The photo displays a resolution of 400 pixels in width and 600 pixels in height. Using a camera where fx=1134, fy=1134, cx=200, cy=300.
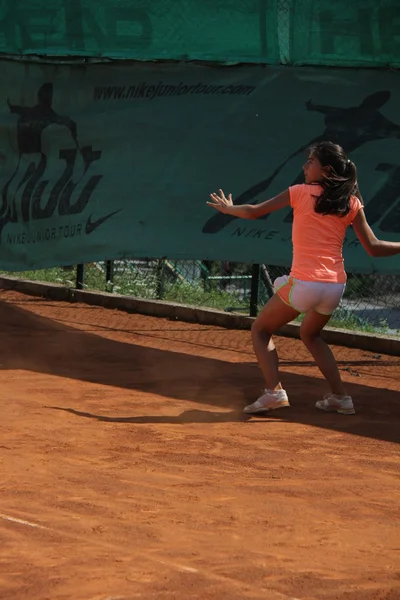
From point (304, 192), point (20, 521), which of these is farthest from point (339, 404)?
point (20, 521)

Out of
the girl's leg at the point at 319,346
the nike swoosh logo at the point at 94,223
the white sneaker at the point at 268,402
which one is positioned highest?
the nike swoosh logo at the point at 94,223

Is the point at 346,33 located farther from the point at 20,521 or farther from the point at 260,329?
the point at 20,521

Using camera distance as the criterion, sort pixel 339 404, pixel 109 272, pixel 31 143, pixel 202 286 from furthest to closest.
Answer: pixel 202 286 → pixel 109 272 → pixel 31 143 → pixel 339 404

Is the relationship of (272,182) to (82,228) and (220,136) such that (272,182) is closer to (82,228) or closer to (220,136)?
(220,136)

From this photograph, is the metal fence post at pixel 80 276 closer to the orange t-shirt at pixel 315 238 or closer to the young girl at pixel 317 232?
the young girl at pixel 317 232

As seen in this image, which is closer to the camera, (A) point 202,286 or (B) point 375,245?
(B) point 375,245

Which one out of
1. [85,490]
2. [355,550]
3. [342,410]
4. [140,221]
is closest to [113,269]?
[140,221]

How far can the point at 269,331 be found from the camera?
8180 millimetres

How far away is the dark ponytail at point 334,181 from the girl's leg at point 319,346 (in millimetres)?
773

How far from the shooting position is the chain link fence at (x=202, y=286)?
12570mm

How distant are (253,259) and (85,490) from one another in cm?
573

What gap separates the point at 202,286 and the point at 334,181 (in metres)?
6.84

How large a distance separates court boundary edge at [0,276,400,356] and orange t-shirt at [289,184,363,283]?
344cm

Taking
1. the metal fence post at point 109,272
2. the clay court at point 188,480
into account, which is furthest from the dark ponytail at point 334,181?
the metal fence post at point 109,272
